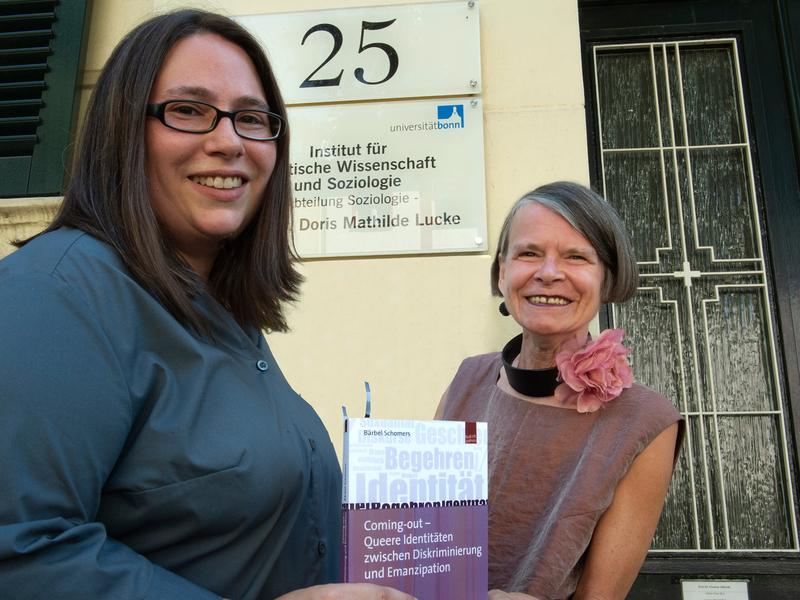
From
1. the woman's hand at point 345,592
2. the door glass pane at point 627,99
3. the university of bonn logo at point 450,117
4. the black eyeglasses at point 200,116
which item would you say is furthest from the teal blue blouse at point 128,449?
the door glass pane at point 627,99

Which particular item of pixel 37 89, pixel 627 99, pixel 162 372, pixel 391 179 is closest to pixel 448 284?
pixel 391 179

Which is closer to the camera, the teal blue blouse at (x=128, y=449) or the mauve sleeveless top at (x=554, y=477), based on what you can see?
the teal blue blouse at (x=128, y=449)

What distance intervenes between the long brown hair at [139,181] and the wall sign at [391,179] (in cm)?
146

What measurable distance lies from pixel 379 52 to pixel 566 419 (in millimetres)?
1965

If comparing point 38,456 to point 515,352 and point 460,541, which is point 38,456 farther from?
point 515,352

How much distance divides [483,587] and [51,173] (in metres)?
2.70

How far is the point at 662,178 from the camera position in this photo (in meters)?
2.96

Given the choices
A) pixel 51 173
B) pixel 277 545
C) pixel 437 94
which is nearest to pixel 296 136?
pixel 437 94

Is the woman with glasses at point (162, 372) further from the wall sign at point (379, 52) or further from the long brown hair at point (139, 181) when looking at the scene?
the wall sign at point (379, 52)

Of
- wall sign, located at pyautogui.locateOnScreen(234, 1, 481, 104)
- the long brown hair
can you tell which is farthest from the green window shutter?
the long brown hair

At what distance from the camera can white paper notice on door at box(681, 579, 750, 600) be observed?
2.55 m

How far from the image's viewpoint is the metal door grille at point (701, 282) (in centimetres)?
268

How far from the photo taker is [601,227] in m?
1.72

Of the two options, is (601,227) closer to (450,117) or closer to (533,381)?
(533,381)
